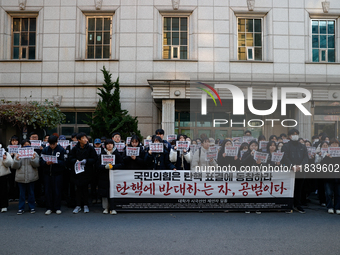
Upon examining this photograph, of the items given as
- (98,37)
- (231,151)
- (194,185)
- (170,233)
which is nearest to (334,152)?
(231,151)

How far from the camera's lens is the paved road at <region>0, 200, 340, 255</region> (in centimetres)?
496

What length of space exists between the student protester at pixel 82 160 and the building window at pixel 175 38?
9.28 metres

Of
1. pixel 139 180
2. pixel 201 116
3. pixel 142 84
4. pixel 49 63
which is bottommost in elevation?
pixel 139 180

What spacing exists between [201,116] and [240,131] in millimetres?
2397

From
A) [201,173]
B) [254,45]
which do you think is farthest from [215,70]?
[201,173]

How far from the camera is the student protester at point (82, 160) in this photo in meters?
7.31

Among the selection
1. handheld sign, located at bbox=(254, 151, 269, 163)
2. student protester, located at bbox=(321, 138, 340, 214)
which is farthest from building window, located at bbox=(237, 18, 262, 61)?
handheld sign, located at bbox=(254, 151, 269, 163)

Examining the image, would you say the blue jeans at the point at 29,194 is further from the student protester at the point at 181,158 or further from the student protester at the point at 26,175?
the student protester at the point at 181,158

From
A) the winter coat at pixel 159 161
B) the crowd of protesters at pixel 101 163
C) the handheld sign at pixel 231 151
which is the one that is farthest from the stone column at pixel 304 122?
the winter coat at pixel 159 161

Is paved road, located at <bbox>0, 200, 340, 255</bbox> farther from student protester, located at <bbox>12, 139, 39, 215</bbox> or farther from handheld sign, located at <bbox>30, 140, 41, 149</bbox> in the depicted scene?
handheld sign, located at <bbox>30, 140, 41, 149</bbox>

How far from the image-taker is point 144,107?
1500 centimetres

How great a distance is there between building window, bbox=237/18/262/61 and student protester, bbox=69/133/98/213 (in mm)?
10972

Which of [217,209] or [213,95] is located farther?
[213,95]

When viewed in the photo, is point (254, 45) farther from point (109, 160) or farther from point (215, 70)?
point (109, 160)
